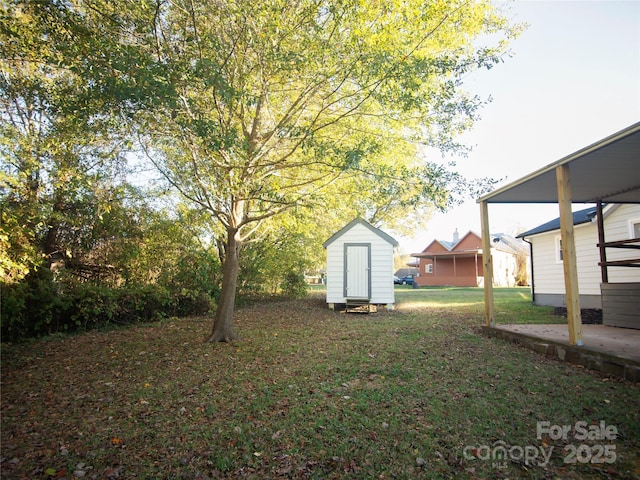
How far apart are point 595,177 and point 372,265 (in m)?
7.27

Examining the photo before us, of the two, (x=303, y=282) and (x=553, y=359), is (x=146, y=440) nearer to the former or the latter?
(x=553, y=359)

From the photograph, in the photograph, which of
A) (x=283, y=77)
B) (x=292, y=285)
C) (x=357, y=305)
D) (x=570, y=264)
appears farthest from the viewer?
(x=292, y=285)

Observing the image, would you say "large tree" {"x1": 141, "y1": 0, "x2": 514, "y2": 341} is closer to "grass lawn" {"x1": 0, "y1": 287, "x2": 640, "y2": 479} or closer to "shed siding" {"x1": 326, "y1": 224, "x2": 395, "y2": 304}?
"grass lawn" {"x1": 0, "y1": 287, "x2": 640, "y2": 479}

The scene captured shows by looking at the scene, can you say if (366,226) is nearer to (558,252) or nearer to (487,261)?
(487,261)

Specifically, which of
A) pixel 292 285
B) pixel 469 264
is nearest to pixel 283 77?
pixel 292 285

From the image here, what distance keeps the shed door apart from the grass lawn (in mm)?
6160

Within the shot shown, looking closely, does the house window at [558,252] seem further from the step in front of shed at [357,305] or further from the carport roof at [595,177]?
the step in front of shed at [357,305]

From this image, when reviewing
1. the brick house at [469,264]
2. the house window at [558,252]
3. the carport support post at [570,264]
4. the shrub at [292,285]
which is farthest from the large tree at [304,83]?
the brick house at [469,264]

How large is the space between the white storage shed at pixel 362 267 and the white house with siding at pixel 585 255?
5253 millimetres

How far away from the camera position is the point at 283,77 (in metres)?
5.72

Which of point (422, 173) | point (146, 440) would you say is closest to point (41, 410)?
point (146, 440)

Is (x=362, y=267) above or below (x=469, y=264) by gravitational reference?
below

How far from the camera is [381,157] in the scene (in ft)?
22.6

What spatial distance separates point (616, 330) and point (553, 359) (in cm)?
231
